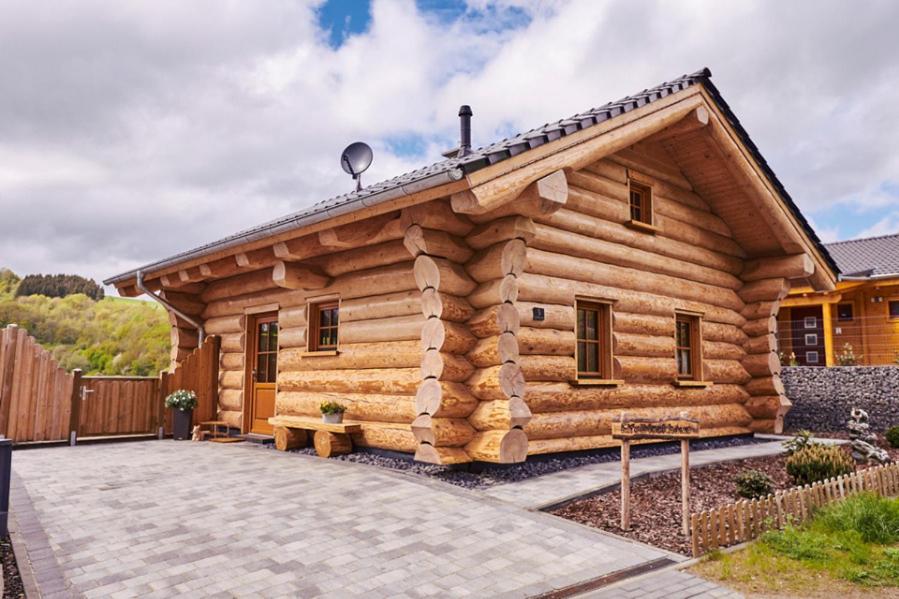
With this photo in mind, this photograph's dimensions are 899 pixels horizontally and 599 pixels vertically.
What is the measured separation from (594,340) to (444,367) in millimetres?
3040

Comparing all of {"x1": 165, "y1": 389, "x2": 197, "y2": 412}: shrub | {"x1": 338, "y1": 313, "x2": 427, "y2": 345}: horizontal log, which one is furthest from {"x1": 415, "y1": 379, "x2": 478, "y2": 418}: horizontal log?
{"x1": 165, "y1": 389, "x2": 197, "y2": 412}: shrub

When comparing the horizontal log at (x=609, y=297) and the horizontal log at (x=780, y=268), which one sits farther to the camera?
the horizontal log at (x=780, y=268)

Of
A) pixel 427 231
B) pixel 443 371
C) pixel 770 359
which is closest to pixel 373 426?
pixel 443 371

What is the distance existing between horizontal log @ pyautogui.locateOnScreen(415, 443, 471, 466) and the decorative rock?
6.39m

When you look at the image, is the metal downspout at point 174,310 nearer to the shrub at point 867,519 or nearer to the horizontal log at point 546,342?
the horizontal log at point 546,342

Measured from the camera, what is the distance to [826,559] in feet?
16.3

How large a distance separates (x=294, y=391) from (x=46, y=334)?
40.1 metres

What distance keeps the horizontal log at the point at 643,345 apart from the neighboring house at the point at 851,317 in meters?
9.28

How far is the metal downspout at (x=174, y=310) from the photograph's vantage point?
1195cm

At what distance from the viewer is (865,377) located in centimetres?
1324

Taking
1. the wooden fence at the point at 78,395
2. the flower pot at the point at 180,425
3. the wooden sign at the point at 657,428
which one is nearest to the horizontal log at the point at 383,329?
the wooden sign at the point at 657,428

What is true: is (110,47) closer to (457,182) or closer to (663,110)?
(457,182)

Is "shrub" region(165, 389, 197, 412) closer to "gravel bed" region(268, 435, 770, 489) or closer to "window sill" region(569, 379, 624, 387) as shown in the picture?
"gravel bed" region(268, 435, 770, 489)

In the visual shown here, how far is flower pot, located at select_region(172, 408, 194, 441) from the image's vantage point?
11344 mm
